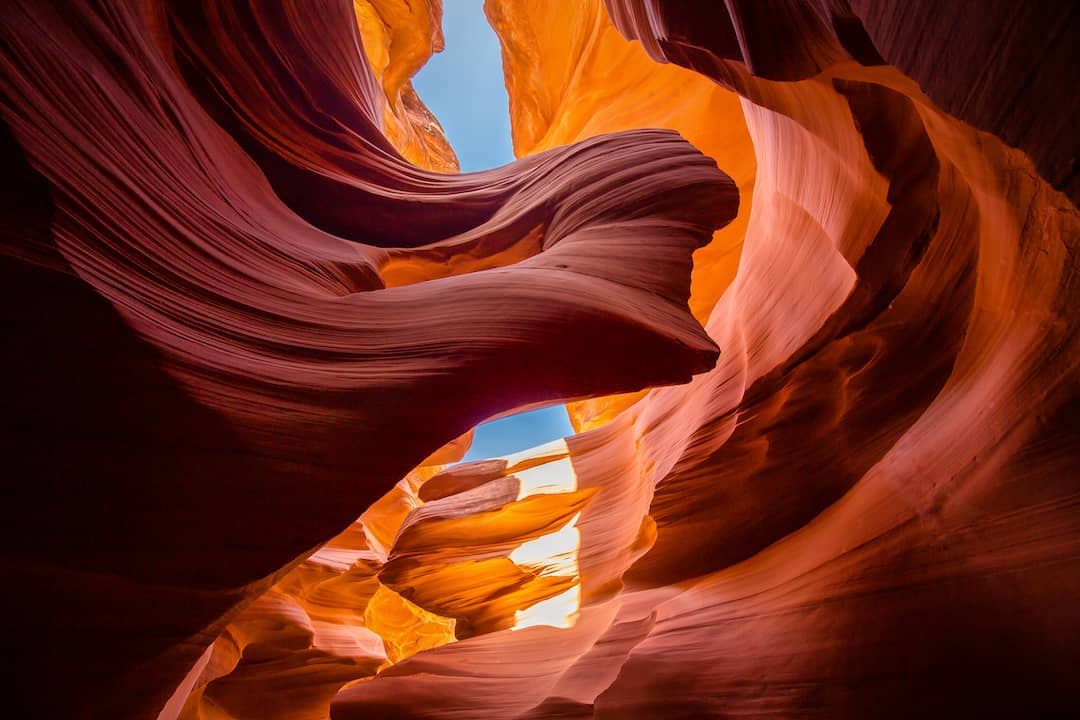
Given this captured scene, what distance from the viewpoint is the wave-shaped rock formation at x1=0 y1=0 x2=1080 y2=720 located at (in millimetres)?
1418

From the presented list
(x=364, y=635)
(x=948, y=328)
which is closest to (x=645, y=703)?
(x=948, y=328)

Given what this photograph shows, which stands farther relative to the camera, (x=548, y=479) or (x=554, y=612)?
(x=548, y=479)

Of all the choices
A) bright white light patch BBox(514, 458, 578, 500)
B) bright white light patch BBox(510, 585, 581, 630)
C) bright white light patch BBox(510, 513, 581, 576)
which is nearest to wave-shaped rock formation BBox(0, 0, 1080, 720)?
bright white light patch BBox(510, 585, 581, 630)

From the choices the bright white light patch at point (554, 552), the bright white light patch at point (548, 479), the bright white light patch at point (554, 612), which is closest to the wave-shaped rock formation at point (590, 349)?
the bright white light patch at point (554, 612)

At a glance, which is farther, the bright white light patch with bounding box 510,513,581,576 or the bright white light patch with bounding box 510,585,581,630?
the bright white light patch with bounding box 510,513,581,576

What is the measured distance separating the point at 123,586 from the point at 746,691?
8.08 ft

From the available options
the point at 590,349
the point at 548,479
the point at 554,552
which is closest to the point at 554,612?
the point at 554,552

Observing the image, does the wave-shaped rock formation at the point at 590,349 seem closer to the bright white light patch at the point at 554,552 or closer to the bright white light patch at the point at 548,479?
the bright white light patch at the point at 554,552

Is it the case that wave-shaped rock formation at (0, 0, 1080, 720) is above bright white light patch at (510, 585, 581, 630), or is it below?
above

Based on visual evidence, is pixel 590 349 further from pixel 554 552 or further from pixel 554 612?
pixel 554 552

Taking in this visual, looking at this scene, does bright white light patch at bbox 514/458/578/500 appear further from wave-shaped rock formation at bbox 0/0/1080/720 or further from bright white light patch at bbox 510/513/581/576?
wave-shaped rock formation at bbox 0/0/1080/720

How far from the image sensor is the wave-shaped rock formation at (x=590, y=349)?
55.8 inches

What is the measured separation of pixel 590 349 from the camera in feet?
7.55

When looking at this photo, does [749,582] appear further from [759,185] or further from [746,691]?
[759,185]
